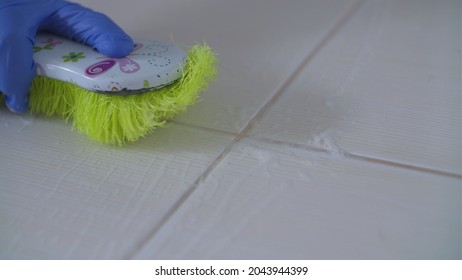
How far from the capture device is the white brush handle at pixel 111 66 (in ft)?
2.27

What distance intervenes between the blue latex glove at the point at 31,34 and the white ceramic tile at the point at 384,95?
0.72ft

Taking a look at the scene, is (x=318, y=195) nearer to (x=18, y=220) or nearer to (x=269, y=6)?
(x=18, y=220)

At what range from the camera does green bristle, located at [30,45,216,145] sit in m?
A: 0.71

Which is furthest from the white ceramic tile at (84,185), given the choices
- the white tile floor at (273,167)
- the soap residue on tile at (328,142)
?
the soap residue on tile at (328,142)

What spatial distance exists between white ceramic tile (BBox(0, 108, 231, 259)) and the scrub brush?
3 cm

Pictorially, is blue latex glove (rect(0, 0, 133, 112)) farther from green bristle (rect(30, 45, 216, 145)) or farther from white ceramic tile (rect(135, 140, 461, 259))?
white ceramic tile (rect(135, 140, 461, 259))

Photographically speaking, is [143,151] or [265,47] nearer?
[143,151]

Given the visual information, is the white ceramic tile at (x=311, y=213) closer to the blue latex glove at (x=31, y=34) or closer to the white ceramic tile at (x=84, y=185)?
the white ceramic tile at (x=84, y=185)

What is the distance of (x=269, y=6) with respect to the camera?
1.14 meters

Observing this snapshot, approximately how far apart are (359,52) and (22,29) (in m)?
0.52

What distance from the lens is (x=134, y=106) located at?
712mm

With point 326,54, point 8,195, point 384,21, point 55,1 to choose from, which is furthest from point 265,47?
point 8,195

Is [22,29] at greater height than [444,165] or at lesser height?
lesser
